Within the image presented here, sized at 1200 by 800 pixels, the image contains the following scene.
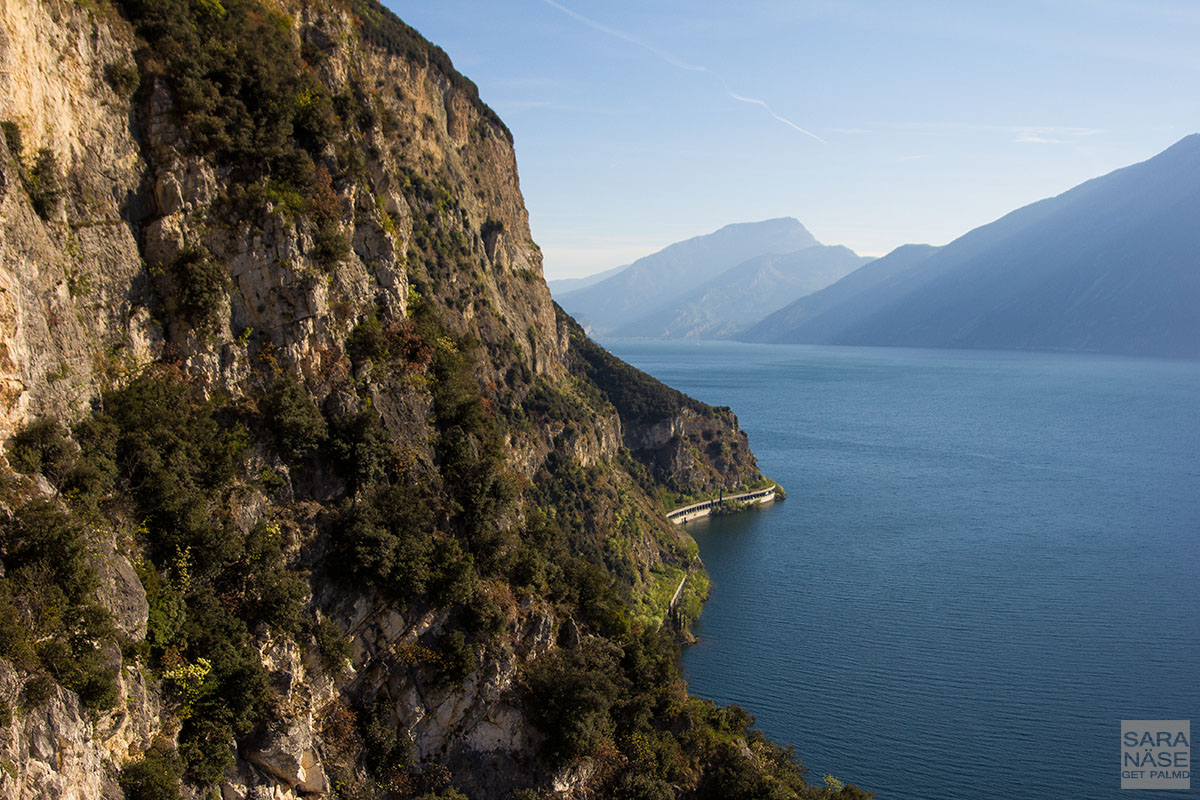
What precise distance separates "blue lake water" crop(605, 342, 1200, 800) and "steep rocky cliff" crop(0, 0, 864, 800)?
1479 centimetres

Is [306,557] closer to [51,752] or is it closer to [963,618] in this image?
[51,752]

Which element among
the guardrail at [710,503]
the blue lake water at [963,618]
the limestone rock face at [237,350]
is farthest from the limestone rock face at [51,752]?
the guardrail at [710,503]

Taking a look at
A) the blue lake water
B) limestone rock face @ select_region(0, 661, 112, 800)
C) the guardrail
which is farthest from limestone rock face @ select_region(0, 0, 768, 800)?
the guardrail

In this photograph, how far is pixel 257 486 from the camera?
30.4 metres

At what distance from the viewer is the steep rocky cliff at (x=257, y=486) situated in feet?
76.9

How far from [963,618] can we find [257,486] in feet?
204

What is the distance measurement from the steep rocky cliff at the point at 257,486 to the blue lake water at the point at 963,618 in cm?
1479

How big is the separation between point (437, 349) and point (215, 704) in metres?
19.7

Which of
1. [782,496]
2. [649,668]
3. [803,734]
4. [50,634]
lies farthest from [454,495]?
[782,496]

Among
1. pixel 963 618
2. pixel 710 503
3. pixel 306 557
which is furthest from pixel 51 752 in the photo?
pixel 710 503

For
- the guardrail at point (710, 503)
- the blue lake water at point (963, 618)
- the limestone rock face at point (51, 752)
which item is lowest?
the blue lake water at point (963, 618)

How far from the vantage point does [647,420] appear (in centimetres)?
11562

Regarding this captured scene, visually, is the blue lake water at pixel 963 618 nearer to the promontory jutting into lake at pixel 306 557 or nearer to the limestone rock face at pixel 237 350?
the promontory jutting into lake at pixel 306 557

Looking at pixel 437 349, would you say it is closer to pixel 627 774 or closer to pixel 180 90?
pixel 180 90
